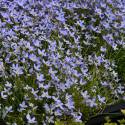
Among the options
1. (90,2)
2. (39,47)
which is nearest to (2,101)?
(39,47)

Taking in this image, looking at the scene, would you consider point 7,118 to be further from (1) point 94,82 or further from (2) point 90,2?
(2) point 90,2

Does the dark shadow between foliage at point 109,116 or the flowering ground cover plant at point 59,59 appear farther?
the flowering ground cover plant at point 59,59

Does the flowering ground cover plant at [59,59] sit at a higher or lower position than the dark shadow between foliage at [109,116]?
higher

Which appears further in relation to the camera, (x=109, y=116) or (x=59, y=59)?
(x=59, y=59)

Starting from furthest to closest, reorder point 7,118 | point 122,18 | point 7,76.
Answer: point 122,18 → point 7,76 → point 7,118

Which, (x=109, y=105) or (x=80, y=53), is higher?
(x=80, y=53)

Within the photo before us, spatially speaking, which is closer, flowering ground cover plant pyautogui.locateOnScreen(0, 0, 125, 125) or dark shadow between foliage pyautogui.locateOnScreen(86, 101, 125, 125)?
dark shadow between foliage pyautogui.locateOnScreen(86, 101, 125, 125)

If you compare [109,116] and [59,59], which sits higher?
[59,59]

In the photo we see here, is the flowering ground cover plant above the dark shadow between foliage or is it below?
above
